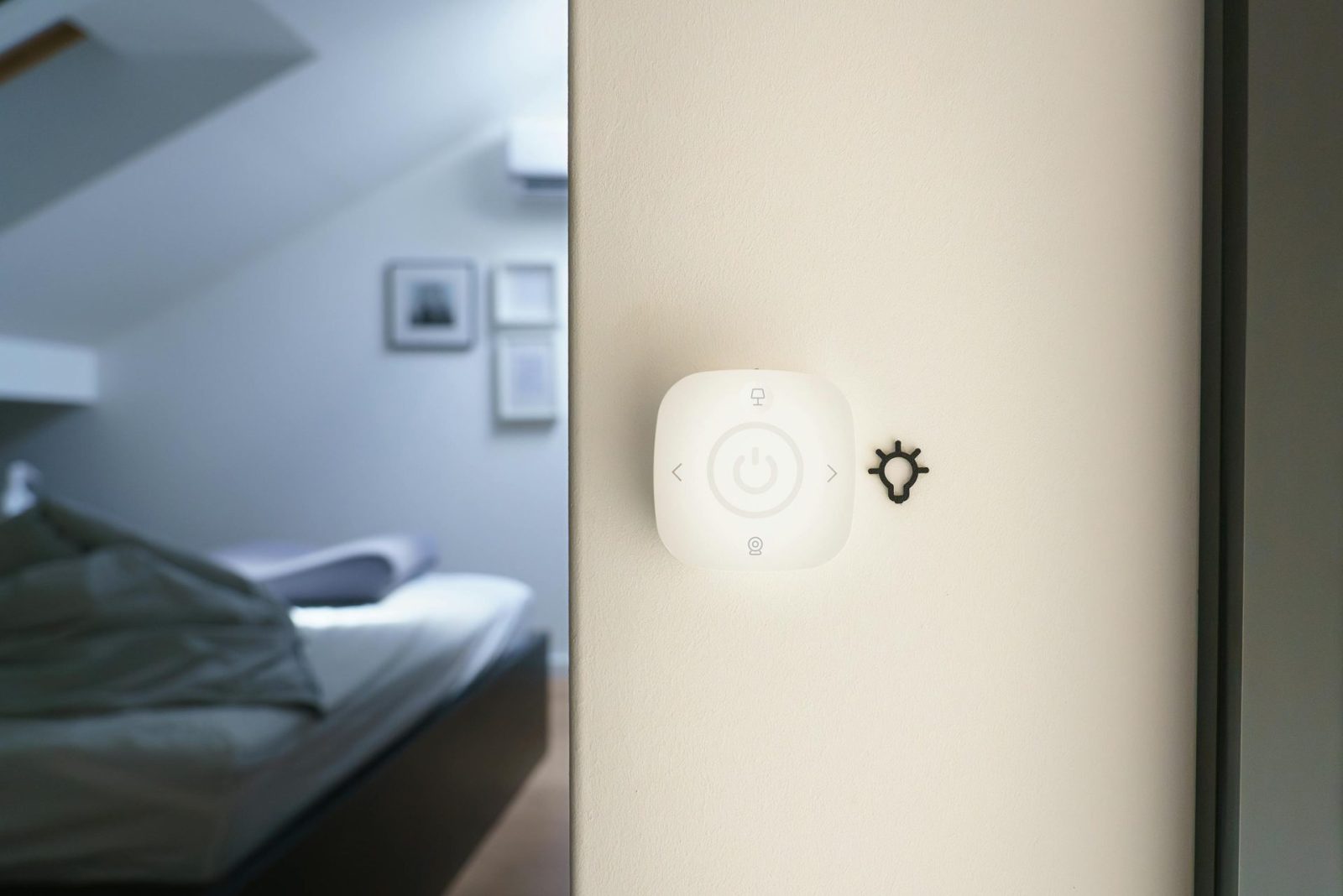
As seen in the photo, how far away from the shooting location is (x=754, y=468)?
432mm

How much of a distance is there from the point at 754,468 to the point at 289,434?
3.67 metres

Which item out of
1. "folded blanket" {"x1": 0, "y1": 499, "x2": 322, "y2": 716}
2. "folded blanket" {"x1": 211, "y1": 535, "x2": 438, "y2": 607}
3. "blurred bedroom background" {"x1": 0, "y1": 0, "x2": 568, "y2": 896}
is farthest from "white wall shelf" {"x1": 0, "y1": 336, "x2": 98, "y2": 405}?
"folded blanket" {"x1": 0, "y1": 499, "x2": 322, "y2": 716}

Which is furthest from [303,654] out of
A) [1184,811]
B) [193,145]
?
[193,145]

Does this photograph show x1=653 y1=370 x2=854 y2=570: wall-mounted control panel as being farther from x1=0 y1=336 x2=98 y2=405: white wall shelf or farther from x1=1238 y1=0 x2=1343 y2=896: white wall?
x1=0 y1=336 x2=98 y2=405: white wall shelf

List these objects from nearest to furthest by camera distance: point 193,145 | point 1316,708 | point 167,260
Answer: point 1316,708
point 193,145
point 167,260

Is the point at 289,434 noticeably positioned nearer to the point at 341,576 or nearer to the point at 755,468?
the point at 341,576

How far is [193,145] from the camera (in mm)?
2828

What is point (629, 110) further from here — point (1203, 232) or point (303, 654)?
point (303, 654)

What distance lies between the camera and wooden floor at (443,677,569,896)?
204 centimetres

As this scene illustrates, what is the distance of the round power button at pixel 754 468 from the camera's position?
431mm

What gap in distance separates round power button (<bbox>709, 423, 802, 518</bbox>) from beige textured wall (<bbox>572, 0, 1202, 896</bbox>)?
0.19ft

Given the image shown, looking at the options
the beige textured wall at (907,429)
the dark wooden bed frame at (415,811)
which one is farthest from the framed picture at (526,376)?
the beige textured wall at (907,429)

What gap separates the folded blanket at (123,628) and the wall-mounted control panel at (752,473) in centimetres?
124

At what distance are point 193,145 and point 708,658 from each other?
2.96 m
